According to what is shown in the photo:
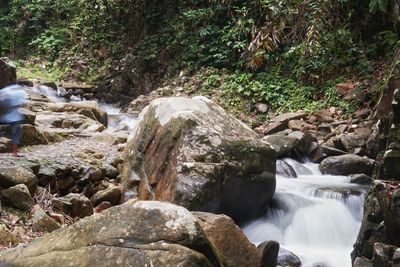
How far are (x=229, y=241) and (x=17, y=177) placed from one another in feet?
9.61

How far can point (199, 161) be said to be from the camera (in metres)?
6.46

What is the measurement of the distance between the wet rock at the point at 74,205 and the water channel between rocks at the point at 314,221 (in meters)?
2.51

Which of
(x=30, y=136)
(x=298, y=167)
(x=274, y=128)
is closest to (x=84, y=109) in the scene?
(x=30, y=136)

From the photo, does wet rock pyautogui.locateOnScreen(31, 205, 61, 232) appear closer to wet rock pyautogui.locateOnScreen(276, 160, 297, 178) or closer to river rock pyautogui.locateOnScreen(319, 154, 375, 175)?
wet rock pyautogui.locateOnScreen(276, 160, 297, 178)

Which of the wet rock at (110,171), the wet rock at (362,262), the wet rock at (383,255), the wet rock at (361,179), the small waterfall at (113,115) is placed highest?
the wet rock at (383,255)

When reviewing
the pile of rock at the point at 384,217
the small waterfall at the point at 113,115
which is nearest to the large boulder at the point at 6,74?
the small waterfall at the point at 113,115

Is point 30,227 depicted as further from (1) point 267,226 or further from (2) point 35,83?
(2) point 35,83

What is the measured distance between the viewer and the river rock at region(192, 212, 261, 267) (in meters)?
4.31

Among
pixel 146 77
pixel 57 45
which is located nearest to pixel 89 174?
pixel 146 77

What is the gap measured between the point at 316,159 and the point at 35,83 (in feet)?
37.8

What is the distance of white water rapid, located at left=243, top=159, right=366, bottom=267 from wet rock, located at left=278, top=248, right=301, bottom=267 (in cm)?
18

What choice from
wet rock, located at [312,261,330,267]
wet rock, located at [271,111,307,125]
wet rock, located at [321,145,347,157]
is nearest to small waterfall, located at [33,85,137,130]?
wet rock, located at [271,111,307,125]

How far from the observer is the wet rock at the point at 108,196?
21.2 ft

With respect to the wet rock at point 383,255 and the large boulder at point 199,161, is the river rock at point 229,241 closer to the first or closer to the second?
the wet rock at point 383,255
